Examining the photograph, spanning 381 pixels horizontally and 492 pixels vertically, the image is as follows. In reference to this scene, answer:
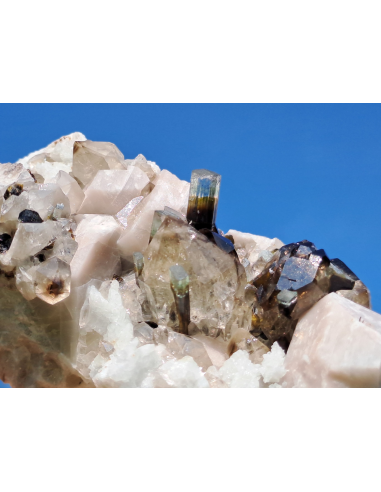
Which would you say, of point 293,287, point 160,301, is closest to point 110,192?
point 160,301

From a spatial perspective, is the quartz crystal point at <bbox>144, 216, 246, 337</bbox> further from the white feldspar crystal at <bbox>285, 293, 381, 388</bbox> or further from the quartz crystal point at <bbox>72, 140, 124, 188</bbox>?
the quartz crystal point at <bbox>72, 140, 124, 188</bbox>

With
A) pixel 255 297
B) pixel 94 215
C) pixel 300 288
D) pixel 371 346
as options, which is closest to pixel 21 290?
pixel 94 215

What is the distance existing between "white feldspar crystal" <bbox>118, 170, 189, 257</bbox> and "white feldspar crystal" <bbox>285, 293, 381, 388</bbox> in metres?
0.54

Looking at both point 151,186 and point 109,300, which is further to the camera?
point 151,186

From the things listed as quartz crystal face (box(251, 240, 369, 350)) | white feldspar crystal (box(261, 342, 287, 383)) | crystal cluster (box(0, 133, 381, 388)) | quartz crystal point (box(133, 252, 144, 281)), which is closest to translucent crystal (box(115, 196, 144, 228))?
crystal cluster (box(0, 133, 381, 388))

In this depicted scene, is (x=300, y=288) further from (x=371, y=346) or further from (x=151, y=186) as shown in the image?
(x=151, y=186)

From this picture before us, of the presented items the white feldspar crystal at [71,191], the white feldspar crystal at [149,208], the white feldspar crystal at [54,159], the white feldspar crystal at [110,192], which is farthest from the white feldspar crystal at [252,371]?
the white feldspar crystal at [54,159]

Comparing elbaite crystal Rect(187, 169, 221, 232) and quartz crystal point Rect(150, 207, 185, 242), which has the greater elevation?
elbaite crystal Rect(187, 169, 221, 232)

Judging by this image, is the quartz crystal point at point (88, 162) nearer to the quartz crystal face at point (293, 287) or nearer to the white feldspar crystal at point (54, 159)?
the white feldspar crystal at point (54, 159)

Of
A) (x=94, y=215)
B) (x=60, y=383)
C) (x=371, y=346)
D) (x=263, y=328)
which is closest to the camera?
(x=371, y=346)

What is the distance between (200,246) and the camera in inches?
43.9

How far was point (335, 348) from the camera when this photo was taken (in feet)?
2.93

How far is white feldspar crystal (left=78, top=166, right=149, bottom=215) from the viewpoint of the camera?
4.73 ft

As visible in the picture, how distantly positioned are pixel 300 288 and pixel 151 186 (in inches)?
27.5
